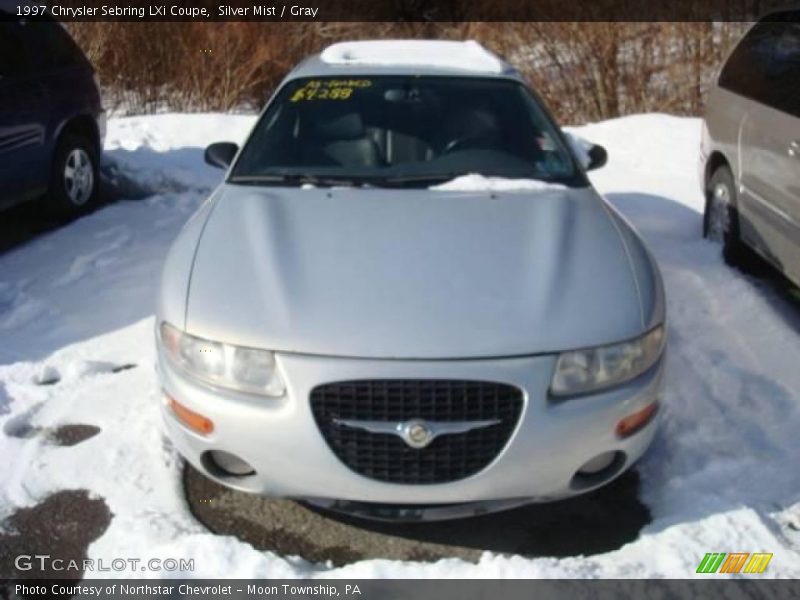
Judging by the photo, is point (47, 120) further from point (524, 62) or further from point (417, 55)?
point (524, 62)

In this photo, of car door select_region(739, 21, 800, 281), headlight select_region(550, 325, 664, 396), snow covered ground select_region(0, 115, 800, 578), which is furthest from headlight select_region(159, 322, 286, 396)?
car door select_region(739, 21, 800, 281)

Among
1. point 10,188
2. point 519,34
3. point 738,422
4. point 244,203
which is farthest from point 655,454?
point 519,34

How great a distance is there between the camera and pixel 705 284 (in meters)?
5.37

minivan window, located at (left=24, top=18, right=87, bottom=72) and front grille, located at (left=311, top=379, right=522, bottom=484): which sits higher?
minivan window, located at (left=24, top=18, right=87, bottom=72)

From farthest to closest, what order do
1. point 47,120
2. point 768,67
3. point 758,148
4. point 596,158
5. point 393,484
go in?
point 47,120 → point 768,67 → point 758,148 → point 596,158 → point 393,484

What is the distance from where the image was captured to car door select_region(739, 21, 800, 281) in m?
4.84

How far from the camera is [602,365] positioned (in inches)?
116

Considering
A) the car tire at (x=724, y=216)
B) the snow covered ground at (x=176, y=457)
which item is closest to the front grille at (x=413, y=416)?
the snow covered ground at (x=176, y=457)

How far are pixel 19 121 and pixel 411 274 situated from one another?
161 inches

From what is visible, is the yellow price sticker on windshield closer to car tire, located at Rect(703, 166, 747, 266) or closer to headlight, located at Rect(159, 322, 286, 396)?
headlight, located at Rect(159, 322, 286, 396)

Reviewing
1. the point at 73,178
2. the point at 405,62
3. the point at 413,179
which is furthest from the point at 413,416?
the point at 73,178

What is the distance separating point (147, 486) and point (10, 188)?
347 cm

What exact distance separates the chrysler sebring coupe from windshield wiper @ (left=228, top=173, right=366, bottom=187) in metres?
0.18

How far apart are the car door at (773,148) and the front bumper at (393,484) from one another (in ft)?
7.69
